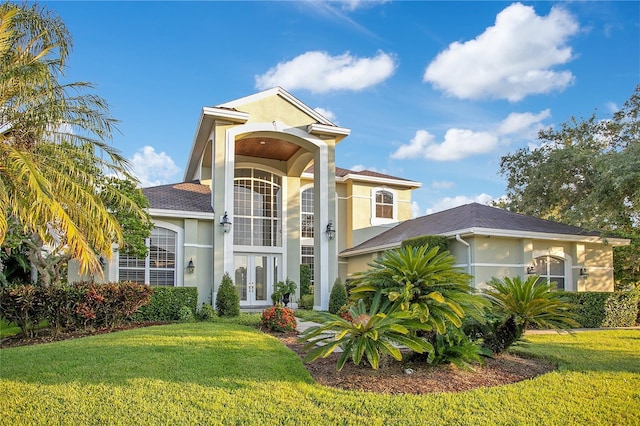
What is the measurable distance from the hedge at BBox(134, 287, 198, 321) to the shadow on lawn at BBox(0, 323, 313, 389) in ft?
12.3

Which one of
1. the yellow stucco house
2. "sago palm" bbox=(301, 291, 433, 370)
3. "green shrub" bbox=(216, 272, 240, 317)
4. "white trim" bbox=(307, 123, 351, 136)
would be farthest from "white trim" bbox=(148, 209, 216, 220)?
"sago palm" bbox=(301, 291, 433, 370)

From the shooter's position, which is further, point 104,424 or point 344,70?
point 344,70

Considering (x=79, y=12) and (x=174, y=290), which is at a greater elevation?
(x=79, y=12)

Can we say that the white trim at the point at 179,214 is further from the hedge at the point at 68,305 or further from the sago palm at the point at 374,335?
the sago palm at the point at 374,335

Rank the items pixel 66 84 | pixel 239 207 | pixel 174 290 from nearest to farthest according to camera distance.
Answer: pixel 66 84 → pixel 174 290 → pixel 239 207

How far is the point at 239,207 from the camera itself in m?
20.2

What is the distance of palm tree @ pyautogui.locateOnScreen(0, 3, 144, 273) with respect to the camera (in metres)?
7.46

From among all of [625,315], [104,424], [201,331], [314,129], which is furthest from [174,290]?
[625,315]

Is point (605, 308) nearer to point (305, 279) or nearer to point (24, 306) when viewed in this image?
point (305, 279)

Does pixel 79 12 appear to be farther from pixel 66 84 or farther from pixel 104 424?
pixel 104 424

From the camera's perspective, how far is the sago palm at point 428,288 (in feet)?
22.4

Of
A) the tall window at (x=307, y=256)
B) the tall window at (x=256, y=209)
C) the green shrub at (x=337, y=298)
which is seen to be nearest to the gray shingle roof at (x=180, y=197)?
the tall window at (x=256, y=209)

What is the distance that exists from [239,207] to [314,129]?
16.5 feet

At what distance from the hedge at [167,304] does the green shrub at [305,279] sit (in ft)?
22.5
